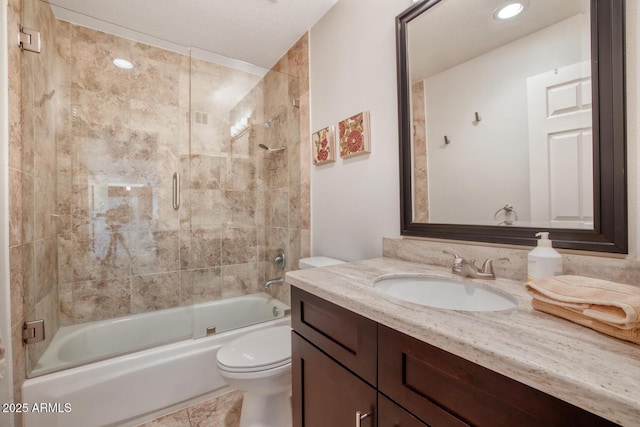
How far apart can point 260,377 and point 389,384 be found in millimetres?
831

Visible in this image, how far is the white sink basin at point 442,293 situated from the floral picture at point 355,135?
0.76 metres

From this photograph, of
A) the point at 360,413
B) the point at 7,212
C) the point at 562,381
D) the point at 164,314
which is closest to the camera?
the point at 562,381

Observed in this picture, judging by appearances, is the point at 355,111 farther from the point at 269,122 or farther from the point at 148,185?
the point at 148,185

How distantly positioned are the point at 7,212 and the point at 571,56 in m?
2.19

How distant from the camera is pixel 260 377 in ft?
4.04

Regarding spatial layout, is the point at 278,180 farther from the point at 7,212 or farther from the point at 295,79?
the point at 7,212

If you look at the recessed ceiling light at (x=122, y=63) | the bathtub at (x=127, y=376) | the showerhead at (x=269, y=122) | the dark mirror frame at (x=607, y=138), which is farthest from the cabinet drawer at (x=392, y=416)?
the recessed ceiling light at (x=122, y=63)

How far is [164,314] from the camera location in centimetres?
210

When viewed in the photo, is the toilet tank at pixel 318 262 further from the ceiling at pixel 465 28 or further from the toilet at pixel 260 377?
the ceiling at pixel 465 28

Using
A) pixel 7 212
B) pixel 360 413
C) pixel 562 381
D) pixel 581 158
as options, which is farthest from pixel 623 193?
pixel 7 212

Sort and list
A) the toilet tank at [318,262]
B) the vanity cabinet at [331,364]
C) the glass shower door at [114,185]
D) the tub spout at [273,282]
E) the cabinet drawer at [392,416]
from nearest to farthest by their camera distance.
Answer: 1. the cabinet drawer at [392,416]
2. the vanity cabinet at [331,364]
3. the toilet tank at [318,262]
4. the glass shower door at [114,185]
5. the tub spout at [273,282]

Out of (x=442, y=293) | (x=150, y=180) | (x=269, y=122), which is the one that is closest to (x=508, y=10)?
(x=442, y=293)

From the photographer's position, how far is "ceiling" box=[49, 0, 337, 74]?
1688 millimetres

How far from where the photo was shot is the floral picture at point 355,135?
1445 mm
